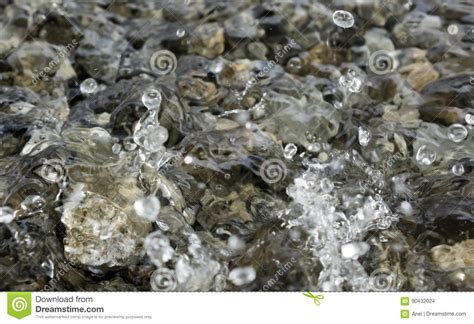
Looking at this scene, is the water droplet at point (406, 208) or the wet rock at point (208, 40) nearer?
the water droplet at point (406, 208)

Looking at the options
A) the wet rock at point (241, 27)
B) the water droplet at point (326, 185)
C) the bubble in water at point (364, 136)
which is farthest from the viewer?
the wet rock at point (241, 27)

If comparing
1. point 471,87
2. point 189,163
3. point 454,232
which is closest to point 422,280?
point 454,232

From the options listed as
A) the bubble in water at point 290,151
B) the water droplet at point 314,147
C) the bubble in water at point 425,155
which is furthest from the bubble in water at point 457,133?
the bubble in water at point 290,151

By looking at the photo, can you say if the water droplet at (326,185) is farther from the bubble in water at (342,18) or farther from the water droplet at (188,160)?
the bubble in water at (342,18)

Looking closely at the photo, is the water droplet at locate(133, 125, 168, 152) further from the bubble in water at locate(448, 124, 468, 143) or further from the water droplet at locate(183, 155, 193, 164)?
the bubble in water at locate(448, 124, 468, 143)

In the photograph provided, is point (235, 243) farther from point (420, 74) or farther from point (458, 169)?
point (420, 74)
